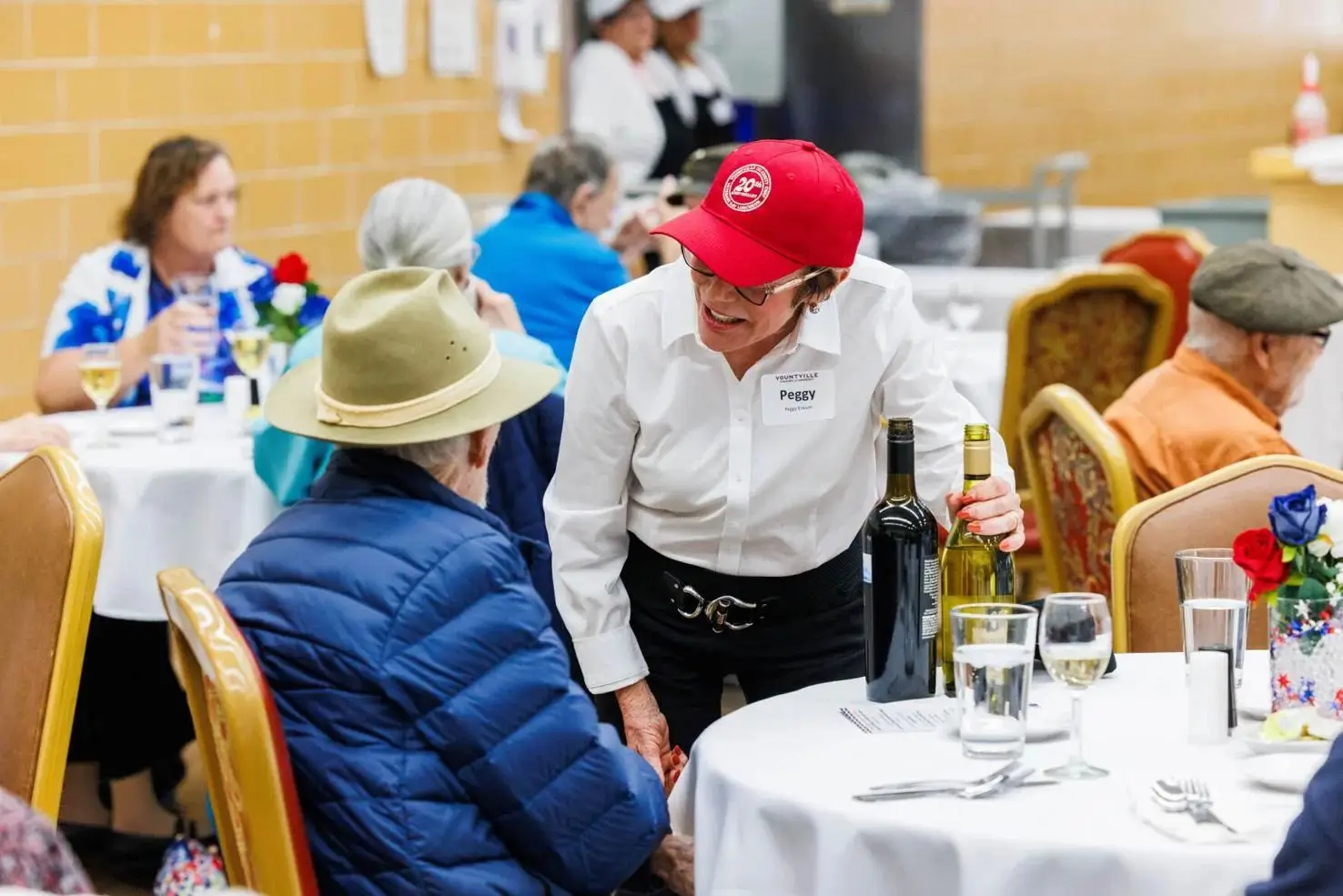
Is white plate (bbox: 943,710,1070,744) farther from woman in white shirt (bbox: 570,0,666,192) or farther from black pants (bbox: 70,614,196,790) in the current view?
woman in white shirt (bbox: 570,0,666,192)

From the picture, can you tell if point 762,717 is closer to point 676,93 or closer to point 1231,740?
point 1231,740

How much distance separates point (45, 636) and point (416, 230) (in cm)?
131

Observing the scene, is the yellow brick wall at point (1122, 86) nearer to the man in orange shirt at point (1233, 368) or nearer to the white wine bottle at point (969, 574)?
the man in orange shirt at point (1233, 368)

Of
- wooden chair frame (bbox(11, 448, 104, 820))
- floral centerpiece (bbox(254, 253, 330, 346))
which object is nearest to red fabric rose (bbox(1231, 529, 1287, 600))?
wooden chair frame (bbox(11, 448, 104, 820))

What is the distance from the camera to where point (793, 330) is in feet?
8.02

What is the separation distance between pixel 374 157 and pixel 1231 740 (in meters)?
5.37

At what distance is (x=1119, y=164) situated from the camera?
1112 centimetres

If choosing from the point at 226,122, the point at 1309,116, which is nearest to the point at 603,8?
the point at 226,122

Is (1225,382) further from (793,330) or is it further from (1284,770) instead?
(1284,770)

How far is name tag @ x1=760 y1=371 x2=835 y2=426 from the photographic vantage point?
2428 millimetres

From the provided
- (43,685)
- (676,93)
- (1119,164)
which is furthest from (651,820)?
(1119,164)

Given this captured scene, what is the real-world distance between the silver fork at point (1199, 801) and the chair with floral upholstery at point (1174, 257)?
398cm

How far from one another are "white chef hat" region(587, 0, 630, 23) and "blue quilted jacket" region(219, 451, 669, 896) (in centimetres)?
622

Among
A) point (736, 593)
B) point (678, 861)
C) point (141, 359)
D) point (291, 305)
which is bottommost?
point (678, 861)
